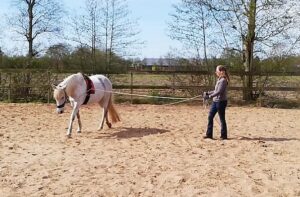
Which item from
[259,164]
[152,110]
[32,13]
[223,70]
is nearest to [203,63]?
[152,110]

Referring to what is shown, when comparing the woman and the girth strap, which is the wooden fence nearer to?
the girth strap

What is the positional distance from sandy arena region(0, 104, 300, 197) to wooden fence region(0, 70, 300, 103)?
511 centimetres

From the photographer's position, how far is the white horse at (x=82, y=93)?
8859mm

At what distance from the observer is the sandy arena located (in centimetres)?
506

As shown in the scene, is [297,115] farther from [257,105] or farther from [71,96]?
[71,96]

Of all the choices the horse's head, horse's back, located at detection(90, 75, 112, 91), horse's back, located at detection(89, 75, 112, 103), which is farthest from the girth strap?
the horse's head

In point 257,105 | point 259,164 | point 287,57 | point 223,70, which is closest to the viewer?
point 259,164

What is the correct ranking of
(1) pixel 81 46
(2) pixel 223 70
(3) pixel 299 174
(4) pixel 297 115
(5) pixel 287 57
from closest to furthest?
(3) pixel 299 174, (2) pixel 223 70, (4) pixel 297 115, (5) pixel 287 57, (1) pixel 81 46

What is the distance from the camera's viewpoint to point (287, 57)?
17312 millimetres

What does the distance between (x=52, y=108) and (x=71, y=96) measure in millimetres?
4985

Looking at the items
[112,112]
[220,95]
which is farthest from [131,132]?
[220,95]

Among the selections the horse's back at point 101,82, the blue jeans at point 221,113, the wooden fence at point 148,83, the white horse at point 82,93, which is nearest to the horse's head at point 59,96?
the white horse at point 82,93

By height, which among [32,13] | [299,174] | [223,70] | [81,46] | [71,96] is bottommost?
[299,174]

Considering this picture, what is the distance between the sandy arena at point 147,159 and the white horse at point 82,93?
43cm
